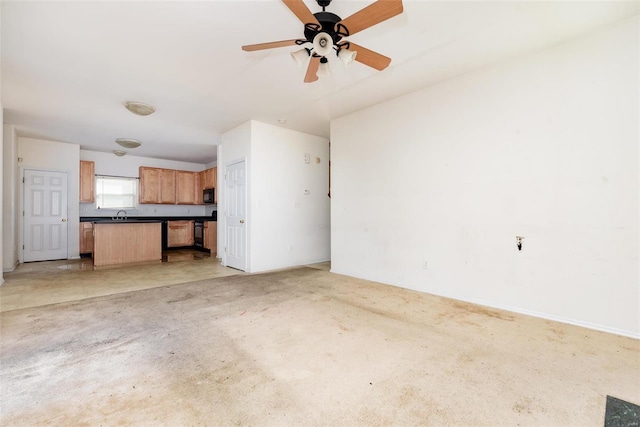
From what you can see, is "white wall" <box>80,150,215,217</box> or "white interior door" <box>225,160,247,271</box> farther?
"white wall" <box>80,150,215,217</box>

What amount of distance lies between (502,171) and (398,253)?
1.69m

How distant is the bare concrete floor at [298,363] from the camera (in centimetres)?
158

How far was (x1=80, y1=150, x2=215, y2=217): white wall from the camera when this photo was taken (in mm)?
7520

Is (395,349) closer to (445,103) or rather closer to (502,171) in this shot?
(502,171)

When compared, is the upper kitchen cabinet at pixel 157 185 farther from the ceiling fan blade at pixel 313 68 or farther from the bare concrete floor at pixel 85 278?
the ceiling fan blade at pixel 313 68

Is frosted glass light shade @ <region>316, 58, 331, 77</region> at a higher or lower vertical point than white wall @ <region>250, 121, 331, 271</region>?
higher

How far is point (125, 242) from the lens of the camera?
628cm

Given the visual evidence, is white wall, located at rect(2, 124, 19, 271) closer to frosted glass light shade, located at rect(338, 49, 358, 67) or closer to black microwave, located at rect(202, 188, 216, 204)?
black microwave, located at rect(202, 188, 216, 204)

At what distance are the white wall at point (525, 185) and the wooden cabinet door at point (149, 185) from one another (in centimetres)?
663

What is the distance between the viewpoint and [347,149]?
4938 millimetres

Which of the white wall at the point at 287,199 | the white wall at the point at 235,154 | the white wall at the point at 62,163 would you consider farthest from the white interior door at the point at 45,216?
the white wall at the point at 287,199

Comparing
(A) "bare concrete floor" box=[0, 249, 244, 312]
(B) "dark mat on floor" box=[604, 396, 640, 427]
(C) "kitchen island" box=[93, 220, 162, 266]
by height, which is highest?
(C) "kitchen island" box=[93, 220, 162, 266]

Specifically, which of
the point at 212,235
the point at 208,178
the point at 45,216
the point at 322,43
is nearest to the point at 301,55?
the point at 322,43

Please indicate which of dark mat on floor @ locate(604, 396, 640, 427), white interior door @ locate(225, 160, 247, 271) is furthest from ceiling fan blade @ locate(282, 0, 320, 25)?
white interior door @ locate(225, 160, 247, 271)
